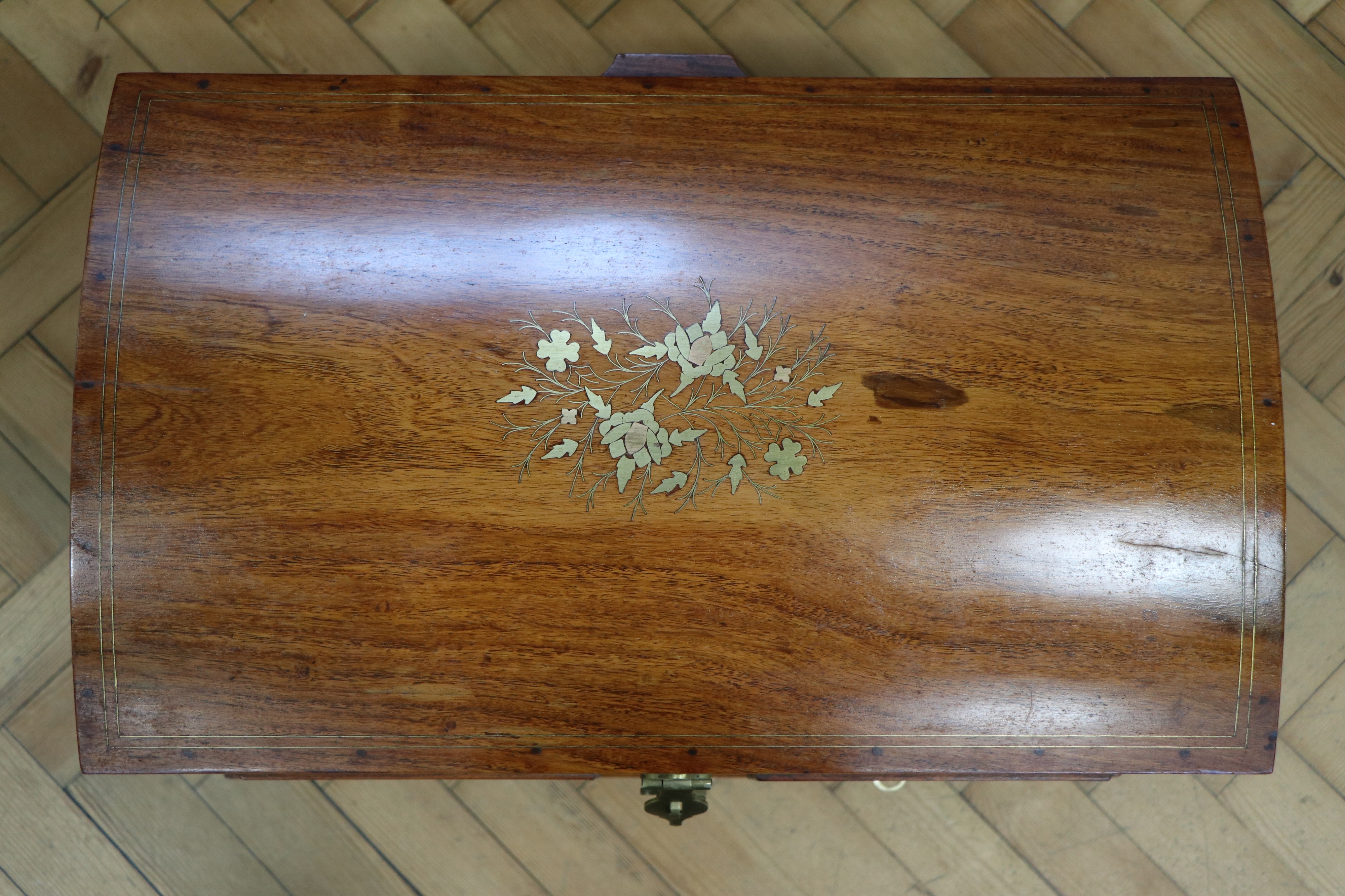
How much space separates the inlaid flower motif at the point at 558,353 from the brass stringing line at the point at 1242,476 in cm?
82

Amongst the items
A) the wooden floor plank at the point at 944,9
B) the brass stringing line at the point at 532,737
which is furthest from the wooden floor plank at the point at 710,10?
the brass stringing line at the point at 532,737

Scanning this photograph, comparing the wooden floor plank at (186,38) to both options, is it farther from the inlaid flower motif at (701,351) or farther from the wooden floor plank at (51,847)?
the wooden floor plank at (51,847)

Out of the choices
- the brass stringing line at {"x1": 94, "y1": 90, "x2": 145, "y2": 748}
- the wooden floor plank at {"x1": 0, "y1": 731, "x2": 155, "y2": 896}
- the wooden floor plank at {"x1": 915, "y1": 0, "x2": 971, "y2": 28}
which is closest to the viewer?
the brass stringing line at {"x1": 94, "y1": 90, "x2": 145, "y2": 748}

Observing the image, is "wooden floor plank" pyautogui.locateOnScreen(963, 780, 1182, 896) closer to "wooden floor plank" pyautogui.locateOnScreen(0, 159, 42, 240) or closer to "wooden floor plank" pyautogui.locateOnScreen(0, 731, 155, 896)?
"wooden floor plank" pyautogui.locateOnScreen(0, 731, 155, 896)

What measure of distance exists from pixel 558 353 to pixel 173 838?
1.10 m

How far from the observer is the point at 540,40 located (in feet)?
4.94

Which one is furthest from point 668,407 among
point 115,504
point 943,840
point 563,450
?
point 943,840

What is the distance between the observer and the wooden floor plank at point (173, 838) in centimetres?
142

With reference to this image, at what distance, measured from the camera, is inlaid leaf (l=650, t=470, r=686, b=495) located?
104 cm

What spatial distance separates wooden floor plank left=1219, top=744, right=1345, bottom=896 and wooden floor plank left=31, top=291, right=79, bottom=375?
2.13 meters

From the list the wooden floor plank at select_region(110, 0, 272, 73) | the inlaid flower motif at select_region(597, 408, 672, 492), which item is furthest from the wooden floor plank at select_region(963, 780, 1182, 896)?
the wooden floor plank at select_region(110, 0, 272, 73)

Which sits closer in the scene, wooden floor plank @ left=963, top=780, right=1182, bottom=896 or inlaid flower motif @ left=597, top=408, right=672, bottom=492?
inlaid flower motif @ left=597, top=408, right=672, bottom=492

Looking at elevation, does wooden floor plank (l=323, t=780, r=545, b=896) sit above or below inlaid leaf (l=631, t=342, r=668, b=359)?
below

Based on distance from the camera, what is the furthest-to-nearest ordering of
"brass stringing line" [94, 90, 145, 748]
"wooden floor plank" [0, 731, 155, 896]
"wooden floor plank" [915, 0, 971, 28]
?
"wooden floor plank" [915, 0, 971, 28] < "wooden floor plank" [0, 731, 155, 896] < "brass stringing line" [94, 90, 145, 748]
